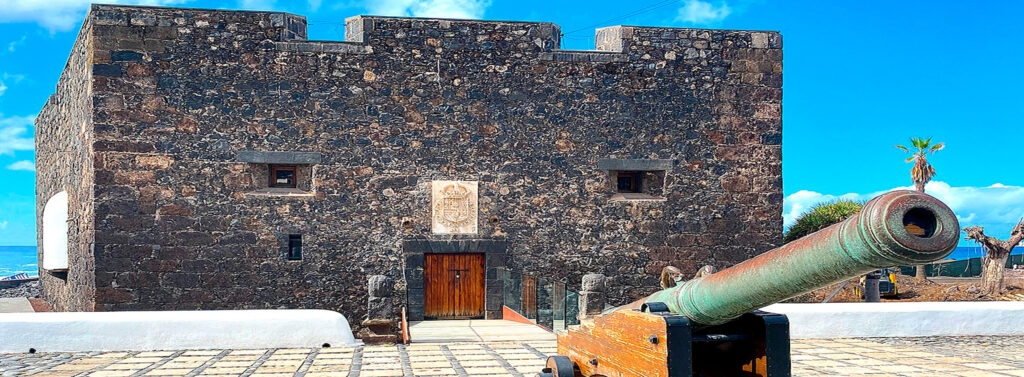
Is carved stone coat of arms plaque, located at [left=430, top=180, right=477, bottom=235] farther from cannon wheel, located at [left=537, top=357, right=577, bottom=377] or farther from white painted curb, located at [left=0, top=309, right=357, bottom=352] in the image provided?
cannon wheel, located at [left=537, top=357, right=577, bottom=377]

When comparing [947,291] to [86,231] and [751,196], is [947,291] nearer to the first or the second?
[751,196]

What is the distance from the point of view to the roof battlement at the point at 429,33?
38.4 ft

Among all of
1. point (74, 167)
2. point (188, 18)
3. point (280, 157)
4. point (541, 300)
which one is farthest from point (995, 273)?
point (74, 167)

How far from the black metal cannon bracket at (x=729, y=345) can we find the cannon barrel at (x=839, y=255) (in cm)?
16

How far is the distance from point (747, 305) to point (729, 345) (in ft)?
2.51

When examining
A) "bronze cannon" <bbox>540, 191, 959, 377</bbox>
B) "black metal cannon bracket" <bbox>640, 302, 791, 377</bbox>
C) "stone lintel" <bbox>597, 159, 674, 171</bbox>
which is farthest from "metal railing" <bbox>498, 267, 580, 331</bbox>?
"black metal cannon bracket" <bbox>640, 302, 791, 377</bbox>

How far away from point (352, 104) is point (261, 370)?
5089 millimetres

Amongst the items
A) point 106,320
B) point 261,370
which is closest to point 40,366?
point 106,320

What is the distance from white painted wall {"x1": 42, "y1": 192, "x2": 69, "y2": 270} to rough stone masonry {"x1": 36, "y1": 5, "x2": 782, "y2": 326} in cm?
180

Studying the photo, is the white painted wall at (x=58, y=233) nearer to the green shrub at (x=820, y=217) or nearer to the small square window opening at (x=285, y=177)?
the small square window opening at (x=285, y=177)

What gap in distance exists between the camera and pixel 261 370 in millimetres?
7922

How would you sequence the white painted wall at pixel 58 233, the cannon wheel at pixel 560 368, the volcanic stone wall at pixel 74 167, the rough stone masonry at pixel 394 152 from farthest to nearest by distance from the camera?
1. the white painted wall at pixel 58 233
2. the volcanic stone wall at pixel 74 167
3. the rough stone masonry at pixel 394 152
4. the cannon wheel at pixel 560 368

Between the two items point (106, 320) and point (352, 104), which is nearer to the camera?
point (106, 320)

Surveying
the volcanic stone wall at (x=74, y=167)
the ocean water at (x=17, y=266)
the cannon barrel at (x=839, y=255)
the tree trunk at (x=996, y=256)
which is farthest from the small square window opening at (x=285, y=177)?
the ocean water at (x=17, y=266)
